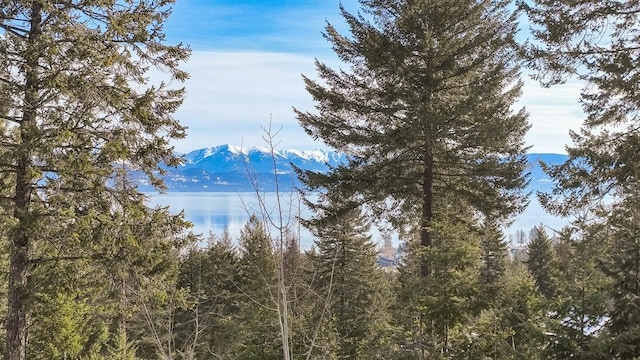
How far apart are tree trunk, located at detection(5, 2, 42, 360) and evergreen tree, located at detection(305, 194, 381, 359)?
6190 millimetres

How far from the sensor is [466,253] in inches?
277

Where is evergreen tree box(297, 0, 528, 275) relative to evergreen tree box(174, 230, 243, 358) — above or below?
above

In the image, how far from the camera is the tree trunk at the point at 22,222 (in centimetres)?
586

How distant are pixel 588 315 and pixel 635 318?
0.46m

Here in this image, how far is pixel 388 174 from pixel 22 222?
22.9ft

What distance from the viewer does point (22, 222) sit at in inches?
231

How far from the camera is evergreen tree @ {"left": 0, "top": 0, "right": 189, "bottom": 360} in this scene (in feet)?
19.1

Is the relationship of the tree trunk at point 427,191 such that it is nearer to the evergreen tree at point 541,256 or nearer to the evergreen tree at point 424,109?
the evergreen tree at point 424,109

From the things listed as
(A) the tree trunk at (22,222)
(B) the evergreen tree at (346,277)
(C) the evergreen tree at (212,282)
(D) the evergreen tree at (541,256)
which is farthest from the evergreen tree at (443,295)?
(D) the evergreen tree at (541,256)

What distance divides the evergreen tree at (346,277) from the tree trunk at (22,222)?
6.19m

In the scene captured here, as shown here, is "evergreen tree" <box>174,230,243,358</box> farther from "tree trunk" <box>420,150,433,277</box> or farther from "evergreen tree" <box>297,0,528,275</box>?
"tree trunk" <box>420,150,433,277</box>

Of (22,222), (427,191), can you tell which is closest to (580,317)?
(427,191)

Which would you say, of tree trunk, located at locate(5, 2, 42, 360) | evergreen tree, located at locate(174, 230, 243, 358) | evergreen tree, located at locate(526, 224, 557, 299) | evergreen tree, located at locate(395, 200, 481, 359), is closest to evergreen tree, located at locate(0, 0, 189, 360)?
tree trunk, located at locate(5, 2, 42, 360)

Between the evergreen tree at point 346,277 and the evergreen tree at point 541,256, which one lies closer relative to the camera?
the evergreen tree at point 346,277
